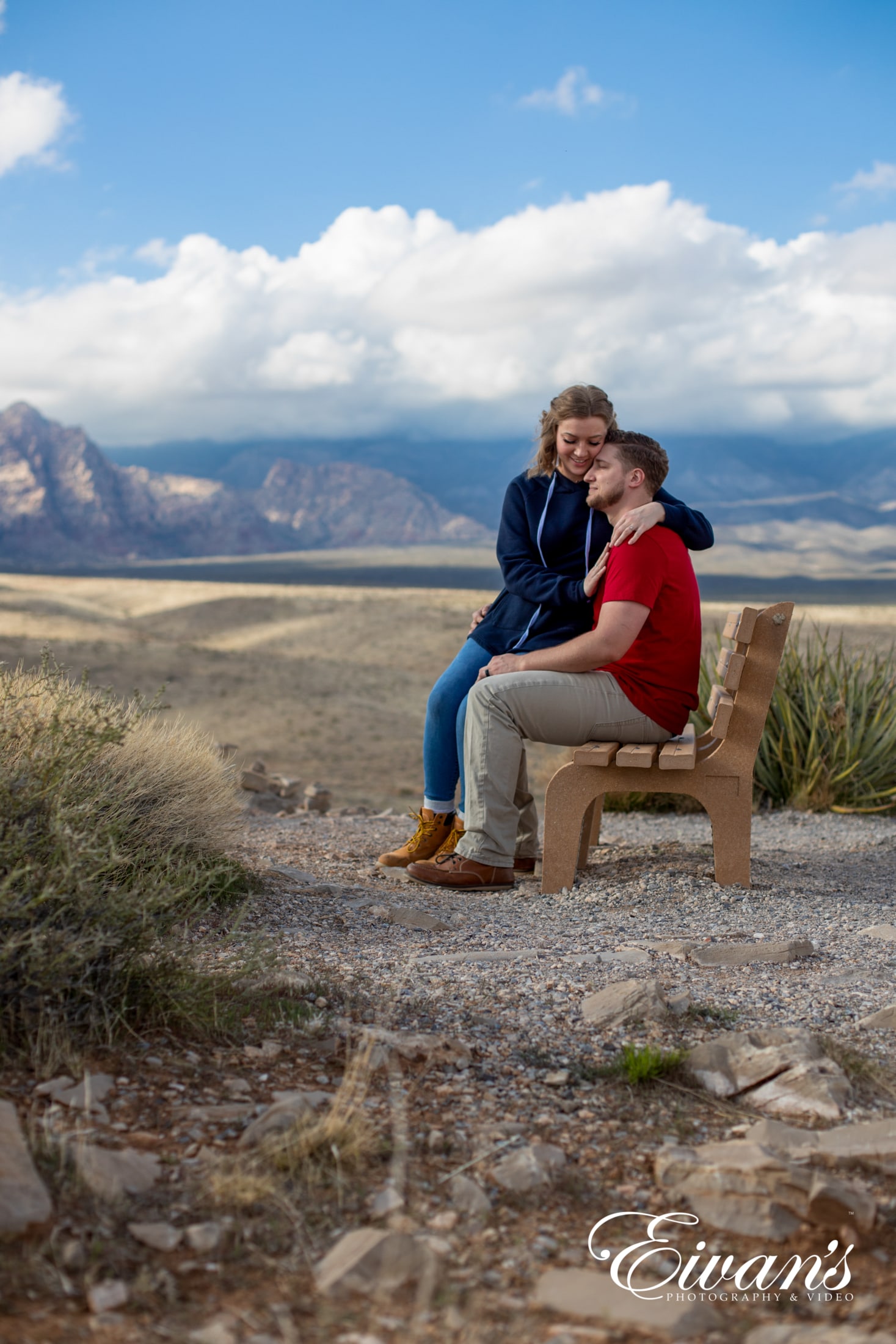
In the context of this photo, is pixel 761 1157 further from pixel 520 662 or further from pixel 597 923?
pixel 520 662

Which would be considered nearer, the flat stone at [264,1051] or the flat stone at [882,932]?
the flat stone at [264,1051]

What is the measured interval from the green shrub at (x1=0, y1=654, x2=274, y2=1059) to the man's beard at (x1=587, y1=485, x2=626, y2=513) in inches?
74.1

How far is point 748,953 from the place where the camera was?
3.53m

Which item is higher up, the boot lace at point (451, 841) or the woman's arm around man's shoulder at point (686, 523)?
the woman's arm around man's shoulder at point (686, 523)

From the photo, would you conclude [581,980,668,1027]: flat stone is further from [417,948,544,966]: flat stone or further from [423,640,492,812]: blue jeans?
[423,640,492,812]: blue jeans

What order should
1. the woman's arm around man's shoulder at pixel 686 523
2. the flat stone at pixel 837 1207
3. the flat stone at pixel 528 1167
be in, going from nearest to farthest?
the flat stone at pixel 837 1207 < the flat stone at pixel 528 1167 < the woman's arm around man's shoulder at pixel 686 523

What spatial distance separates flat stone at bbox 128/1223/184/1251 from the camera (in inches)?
76.0

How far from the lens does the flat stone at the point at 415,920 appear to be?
13.2ft

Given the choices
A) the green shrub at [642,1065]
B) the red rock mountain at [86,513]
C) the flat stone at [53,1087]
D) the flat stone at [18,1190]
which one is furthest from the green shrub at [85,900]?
the red rock mountain at [86,513]

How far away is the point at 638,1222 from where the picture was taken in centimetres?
210

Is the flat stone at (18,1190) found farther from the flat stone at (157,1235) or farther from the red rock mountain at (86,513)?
the red rock mountain at (86,513)

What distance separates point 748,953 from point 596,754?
3.31 ft

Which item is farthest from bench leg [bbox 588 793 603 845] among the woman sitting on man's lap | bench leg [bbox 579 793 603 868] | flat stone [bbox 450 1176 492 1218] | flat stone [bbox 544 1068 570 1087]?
flat stone [bbox 450 1176 492 1218]

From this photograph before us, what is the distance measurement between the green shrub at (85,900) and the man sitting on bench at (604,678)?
1103 millimetres
